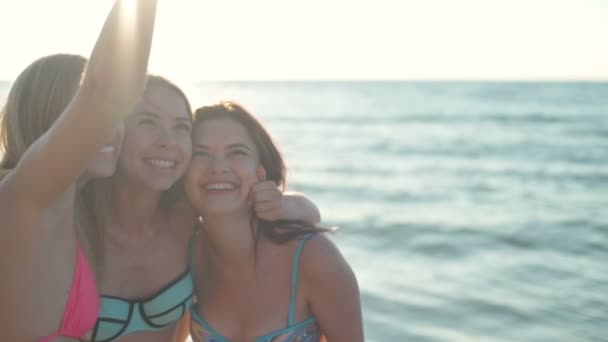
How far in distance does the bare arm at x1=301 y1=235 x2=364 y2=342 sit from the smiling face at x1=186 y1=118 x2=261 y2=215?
426 millimetres

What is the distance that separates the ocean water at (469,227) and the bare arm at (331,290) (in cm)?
94

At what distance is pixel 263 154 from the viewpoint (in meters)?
3.66

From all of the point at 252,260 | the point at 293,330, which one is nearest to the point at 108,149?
the point at 252,260

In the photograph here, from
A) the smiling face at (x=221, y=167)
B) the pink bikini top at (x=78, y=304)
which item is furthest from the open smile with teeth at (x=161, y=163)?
the pink bikini top at (x=78, y=304)

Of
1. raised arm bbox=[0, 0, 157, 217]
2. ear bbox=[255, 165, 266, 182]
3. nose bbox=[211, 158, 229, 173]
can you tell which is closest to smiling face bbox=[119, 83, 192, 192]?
nose bbox=[211, 158, 229, 173]

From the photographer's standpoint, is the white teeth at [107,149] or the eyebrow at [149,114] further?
the eyebrow at [149,114]

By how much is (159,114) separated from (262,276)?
0.95 meters

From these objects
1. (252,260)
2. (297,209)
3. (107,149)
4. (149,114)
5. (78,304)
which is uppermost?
(149,114)

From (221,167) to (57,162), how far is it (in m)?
1.46

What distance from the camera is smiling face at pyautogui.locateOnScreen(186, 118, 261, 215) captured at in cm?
345

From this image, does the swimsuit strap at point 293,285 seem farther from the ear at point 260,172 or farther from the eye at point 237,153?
the eye at point 237,153

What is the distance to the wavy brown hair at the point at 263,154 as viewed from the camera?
11.8 feet

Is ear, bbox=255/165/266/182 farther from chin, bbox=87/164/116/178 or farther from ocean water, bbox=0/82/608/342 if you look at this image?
chin, bbox=87/164/116/178

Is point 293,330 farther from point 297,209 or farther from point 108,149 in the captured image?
point 108,149
